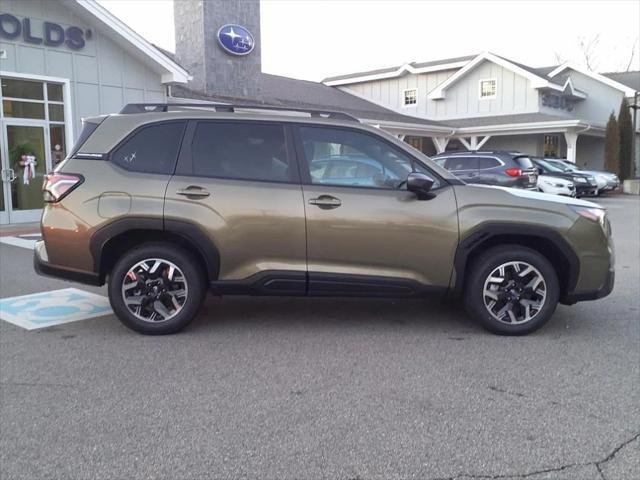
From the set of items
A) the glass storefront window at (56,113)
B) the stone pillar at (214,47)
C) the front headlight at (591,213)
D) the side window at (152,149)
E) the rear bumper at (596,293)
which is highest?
the stone pillar at (214,47)

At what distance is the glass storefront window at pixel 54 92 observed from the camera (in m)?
14.2

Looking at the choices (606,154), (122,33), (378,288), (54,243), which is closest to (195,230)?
(54,243)

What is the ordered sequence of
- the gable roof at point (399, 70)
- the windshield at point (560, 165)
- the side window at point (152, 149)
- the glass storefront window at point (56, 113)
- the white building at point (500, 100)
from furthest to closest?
1. the gable roof at point (399, 70)
2. the white building at point (500, 100)
3. the windshield at point (560, 165)
4. the glass storefront window at point (56, 113)
5. the side window at point (152, 149)

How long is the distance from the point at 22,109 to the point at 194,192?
36.4 ft

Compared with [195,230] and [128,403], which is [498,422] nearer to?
[128,403]

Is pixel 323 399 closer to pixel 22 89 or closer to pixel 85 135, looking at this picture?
pixel 85 135

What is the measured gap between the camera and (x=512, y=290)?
16.5 feet

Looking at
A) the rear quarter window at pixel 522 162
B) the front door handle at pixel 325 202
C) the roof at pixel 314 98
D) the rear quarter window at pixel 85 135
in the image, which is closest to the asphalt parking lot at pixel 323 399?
the front door handle at pixel 325 202

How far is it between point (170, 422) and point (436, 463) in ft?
5.03

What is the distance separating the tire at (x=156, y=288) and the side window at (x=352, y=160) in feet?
4.41

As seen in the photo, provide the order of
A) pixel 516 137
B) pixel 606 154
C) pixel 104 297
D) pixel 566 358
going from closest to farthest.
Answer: pixel 566 358 → pixel 104 297 → pixel 606 154 → pixel 516 137

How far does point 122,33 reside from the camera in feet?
47.7

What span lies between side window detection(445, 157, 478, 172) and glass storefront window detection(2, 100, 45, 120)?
1076 cm

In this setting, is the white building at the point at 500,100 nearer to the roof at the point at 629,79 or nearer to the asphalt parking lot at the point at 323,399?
the roof at the point at 629,79
